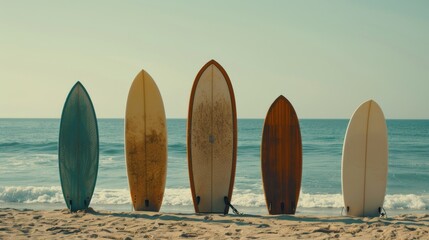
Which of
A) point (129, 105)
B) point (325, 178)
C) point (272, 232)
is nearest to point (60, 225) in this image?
point (129, 105)

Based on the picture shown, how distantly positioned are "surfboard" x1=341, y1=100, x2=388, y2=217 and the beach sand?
0.37 meters

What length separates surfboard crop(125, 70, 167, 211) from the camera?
6.11 meters

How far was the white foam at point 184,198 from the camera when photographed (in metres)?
7.89

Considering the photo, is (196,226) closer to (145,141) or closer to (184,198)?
(145,141)

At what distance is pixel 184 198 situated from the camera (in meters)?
8.27

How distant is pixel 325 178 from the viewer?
37.8 ft

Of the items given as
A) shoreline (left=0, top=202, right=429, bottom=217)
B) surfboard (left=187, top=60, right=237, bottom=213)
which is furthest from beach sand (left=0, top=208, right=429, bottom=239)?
shoreline (left=0, top=202, right=429, bottom=217)

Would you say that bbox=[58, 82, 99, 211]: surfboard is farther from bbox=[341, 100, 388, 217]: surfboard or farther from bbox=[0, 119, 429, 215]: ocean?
bbox=[341, 100, 388, 217]: surfboard

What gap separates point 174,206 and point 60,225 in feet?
8.40

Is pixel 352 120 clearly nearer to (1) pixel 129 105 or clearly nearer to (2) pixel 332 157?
(1) pixel 129 105

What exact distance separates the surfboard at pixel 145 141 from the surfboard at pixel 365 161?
92.5 inches

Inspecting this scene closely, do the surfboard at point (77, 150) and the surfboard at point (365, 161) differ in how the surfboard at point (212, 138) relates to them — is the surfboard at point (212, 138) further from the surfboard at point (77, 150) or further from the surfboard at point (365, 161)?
the surfboard at point (365, 161)

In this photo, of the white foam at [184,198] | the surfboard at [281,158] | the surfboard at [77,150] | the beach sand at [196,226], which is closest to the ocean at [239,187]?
the white foam at [184,198]

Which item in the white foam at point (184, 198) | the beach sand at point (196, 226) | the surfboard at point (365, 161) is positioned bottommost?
the white foam at point (184, 198)
